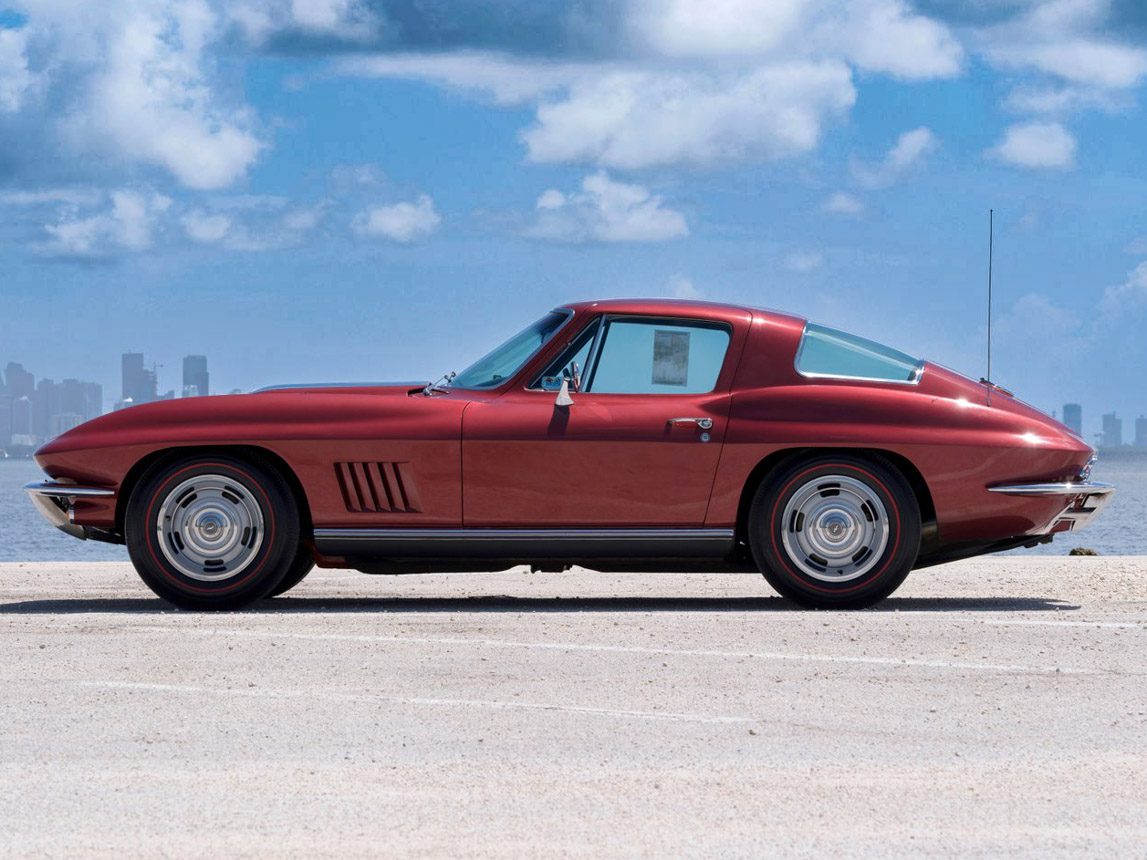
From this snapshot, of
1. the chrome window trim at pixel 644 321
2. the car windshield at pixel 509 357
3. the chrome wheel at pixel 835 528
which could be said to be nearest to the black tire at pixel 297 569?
the car windshield at pixel 509 357

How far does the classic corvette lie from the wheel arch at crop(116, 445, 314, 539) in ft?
0.05

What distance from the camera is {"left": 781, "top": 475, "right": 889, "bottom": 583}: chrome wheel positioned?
27.1 feet

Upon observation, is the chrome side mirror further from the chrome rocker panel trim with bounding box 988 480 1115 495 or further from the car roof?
the chrome rocker panel trim with bounding box 988 480 1115 495

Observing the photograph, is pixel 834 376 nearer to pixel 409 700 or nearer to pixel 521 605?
pixel 521 605

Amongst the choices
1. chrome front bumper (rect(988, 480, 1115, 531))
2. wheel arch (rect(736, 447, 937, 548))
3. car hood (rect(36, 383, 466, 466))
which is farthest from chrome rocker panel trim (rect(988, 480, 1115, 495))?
car hood (rect(36, 383, 466, 466))

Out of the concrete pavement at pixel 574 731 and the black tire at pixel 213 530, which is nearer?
A: the concrete pavement at pixel 574 731

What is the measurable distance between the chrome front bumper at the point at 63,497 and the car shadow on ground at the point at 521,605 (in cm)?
46

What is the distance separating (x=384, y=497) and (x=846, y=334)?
2622 millimetres

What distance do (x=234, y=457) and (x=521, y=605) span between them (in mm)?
1745

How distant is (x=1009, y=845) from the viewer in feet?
12.6

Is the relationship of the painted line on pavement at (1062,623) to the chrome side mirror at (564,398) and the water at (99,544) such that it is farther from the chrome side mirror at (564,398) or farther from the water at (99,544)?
the water at (99,544)

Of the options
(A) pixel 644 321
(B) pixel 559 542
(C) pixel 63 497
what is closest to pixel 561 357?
(A) pixel 644 321

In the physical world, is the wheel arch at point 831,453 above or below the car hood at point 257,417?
below

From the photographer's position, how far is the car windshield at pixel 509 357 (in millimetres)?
8461
